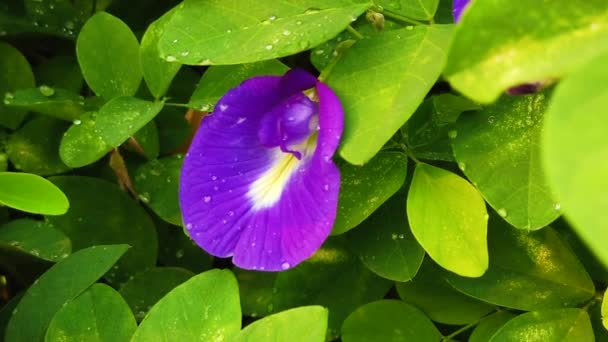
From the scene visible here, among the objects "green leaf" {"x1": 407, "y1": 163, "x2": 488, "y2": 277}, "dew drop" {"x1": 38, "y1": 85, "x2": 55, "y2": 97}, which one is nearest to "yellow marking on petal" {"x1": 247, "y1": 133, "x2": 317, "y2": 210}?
"green leaf" {"x1": 407, "y1": 163, "x2": 488, "y2": 277}

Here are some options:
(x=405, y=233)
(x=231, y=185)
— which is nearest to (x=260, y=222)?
(x=231, y=185)

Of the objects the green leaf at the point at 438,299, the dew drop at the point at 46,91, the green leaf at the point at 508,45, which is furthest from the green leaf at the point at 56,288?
the green leaf at the point at 508,45

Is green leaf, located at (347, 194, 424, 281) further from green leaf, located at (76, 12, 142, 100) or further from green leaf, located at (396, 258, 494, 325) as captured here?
green leaf, located at (76, 12, 142, 100)

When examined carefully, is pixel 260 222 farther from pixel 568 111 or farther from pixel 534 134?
pixel 568 111

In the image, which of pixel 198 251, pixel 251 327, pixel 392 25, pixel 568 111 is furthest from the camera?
pixel 198 251

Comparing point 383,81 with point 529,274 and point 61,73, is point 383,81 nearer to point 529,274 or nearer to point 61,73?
point 529,274

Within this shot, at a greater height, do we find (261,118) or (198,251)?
(261,118)
